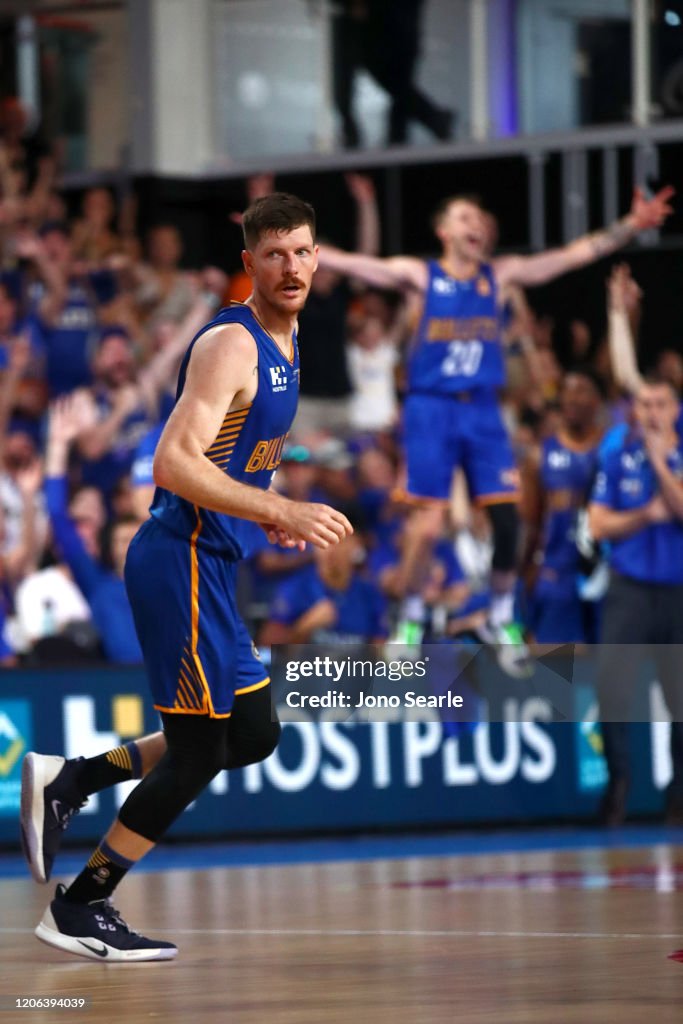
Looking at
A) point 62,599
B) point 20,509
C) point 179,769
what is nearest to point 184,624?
point 179,769

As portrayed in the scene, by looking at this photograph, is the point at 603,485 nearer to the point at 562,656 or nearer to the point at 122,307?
the point at 562,656

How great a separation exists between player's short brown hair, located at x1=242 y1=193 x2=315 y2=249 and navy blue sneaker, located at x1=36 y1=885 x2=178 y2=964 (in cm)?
220

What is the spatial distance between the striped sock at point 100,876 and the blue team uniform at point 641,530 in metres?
6.12

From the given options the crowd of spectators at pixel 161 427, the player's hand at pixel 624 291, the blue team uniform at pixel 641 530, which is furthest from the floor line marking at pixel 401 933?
the player's hand at pixel 624 291

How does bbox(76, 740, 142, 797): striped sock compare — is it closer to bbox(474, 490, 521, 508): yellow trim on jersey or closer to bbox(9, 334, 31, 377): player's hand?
bbox(474, 490, 521, 508): yellow trim on jersey

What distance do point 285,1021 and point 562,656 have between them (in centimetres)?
747

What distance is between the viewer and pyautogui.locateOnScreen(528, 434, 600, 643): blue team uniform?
13109 mm

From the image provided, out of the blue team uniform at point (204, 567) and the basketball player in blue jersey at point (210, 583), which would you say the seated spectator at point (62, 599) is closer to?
the basketball player in blue jersey at point (210, 583)

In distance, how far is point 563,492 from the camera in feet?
44.0

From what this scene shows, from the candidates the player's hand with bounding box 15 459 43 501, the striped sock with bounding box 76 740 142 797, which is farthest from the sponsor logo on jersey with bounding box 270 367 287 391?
the player's hand with bounding box 15 459 43 501

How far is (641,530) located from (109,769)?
5.88 m

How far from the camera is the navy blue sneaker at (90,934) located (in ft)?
21.1

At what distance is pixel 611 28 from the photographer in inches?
651

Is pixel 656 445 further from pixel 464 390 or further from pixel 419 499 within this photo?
pixel 419 499
